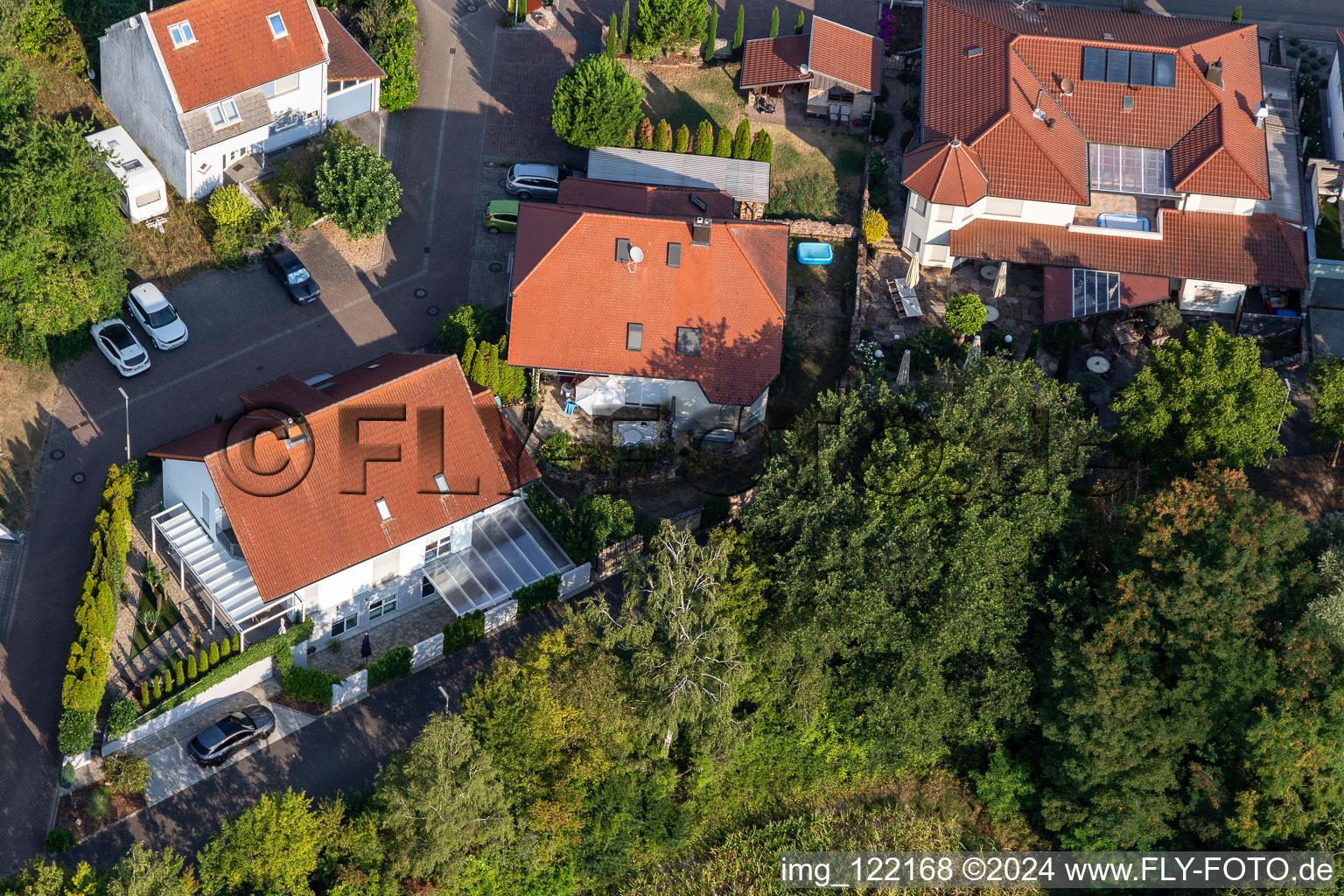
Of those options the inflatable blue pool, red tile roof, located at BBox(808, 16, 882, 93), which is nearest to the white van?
the inflatable blue pool

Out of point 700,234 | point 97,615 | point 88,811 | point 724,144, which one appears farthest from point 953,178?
point 88,811

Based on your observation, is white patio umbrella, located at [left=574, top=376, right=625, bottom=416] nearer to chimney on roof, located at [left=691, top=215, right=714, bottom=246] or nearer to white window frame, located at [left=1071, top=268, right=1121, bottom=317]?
chimney on roof, located at [left=691, top=215, right=714, bottom=246]

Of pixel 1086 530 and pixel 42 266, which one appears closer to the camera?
pixel 1086 530

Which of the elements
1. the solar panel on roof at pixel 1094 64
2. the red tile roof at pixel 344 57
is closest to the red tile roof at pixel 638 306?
the red tile roof at pixel 344 57

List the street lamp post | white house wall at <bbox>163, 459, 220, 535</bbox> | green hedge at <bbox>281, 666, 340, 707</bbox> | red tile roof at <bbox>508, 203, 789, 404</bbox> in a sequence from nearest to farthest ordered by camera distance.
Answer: white house wall at <bbox>163, 459, 220, 535</bbox> < green hedge at <bbox>281, 666, 340, 707</bbox> < the street lamp post < red tile roof at <bbox>508, 203, 789, 404</bbox>

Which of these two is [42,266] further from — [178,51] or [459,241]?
[459,241]

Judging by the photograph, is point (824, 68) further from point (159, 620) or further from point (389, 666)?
point (159, 620)

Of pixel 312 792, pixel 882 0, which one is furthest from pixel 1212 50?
pixel 312 792
